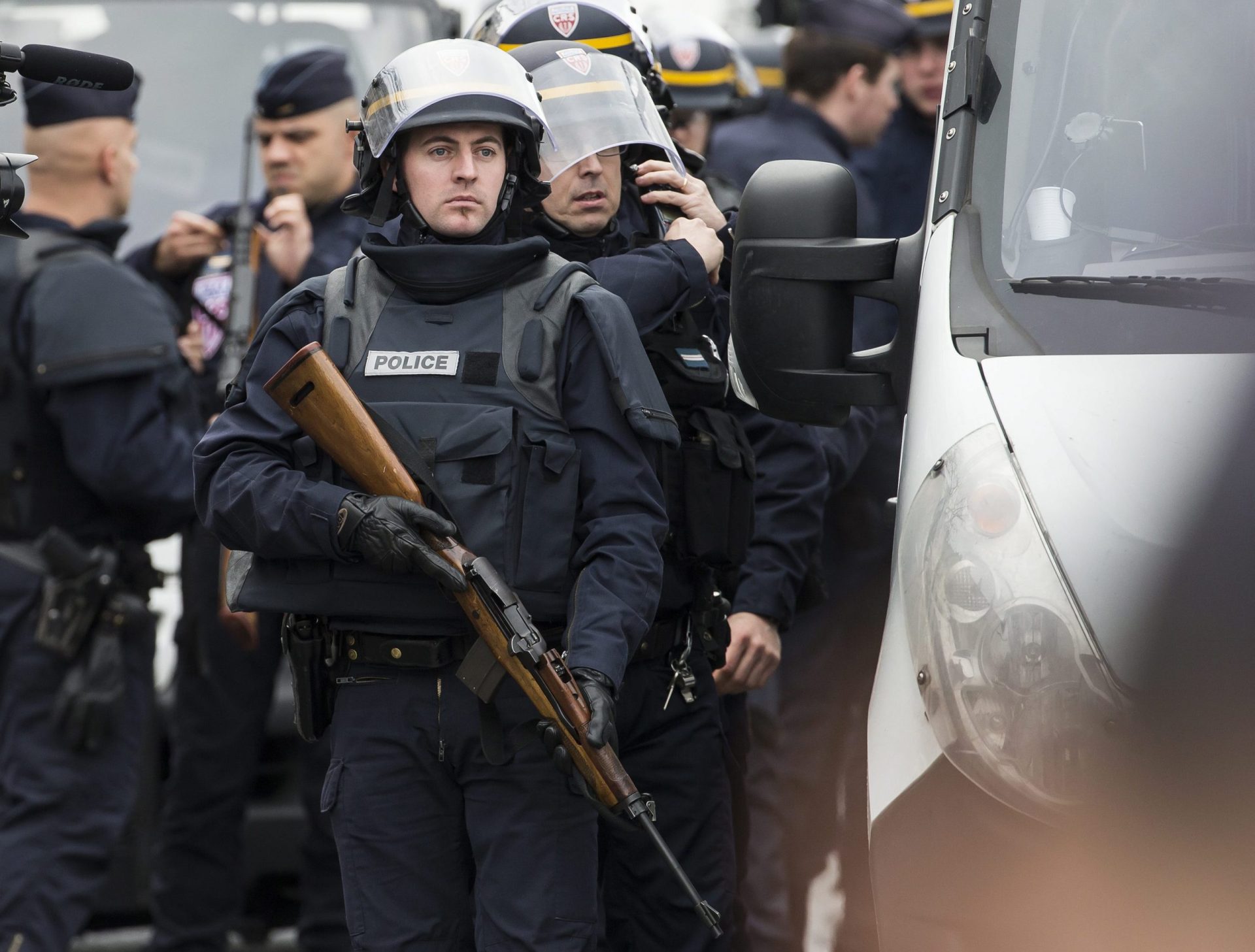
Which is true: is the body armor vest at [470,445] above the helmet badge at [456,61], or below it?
below

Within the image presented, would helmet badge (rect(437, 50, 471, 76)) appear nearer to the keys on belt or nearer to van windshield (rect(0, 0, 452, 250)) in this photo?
the keys on belt

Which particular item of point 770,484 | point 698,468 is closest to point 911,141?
point 770,484

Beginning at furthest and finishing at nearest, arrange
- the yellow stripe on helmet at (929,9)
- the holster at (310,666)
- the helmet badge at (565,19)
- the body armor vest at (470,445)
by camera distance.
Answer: the yellow stripe on helmet at (929,9)
the helmet badge at (565,19)
the holster at (310,666)
the body armor vest at (470,445)

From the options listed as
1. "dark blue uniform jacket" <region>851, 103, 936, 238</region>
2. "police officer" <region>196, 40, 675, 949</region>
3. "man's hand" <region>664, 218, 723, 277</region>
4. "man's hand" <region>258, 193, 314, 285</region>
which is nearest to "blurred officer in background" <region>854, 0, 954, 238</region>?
"dark blue uniform jacket" <region>851, 103, 936, 238</region>

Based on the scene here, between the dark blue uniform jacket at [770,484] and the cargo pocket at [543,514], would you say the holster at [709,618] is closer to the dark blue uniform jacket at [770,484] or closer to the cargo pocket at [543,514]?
the dark blue uniform jacket at [770,484]

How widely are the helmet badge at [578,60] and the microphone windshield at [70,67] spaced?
4.61 ft

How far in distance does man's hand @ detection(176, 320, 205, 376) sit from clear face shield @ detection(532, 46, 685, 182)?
6.44ft

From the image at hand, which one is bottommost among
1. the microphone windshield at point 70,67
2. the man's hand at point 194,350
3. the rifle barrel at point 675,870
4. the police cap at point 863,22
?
the rifle barrel at point 675,870

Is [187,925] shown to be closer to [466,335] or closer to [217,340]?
[217,340]

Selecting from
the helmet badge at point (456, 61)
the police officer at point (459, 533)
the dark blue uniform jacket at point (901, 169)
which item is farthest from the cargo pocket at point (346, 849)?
the dark blue uniform jacket at point (901, 169)

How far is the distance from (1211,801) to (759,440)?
2.61m

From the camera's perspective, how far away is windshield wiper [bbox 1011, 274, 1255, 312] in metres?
2.69

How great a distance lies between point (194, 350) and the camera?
17.7ft

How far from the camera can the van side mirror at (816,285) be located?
10.5 ft
